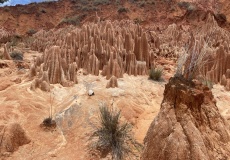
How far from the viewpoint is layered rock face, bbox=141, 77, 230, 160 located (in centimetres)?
338

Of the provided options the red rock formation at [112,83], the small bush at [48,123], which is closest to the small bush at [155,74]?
the red rock formation at [112,83]

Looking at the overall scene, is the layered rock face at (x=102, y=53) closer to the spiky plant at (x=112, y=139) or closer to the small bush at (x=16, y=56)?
the spiky plant at (x=112, y=139)

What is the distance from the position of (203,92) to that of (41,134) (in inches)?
102

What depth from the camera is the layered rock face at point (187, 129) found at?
11.1ft

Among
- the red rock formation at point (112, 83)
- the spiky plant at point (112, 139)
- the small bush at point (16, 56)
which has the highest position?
the small bush at point (16, 56)

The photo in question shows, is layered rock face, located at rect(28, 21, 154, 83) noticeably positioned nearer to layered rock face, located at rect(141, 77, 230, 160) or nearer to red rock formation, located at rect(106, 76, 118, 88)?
red rock formation, located at rect(106, 76, 118, 88)

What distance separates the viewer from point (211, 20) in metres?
16.3

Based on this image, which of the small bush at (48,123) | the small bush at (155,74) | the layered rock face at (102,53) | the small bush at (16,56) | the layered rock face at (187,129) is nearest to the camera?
the layered rock face at (187,129)

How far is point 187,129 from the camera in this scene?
136 inches

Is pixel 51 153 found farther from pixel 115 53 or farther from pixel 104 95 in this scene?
pixel 115 53

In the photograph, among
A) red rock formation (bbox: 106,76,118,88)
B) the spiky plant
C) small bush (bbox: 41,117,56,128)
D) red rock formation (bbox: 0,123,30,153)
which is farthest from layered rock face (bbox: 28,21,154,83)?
the spiky plant

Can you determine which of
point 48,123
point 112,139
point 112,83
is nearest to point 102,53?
point 112,83

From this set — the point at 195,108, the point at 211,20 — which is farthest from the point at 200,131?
the point at 211,20

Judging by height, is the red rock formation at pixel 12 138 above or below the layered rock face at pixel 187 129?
below
